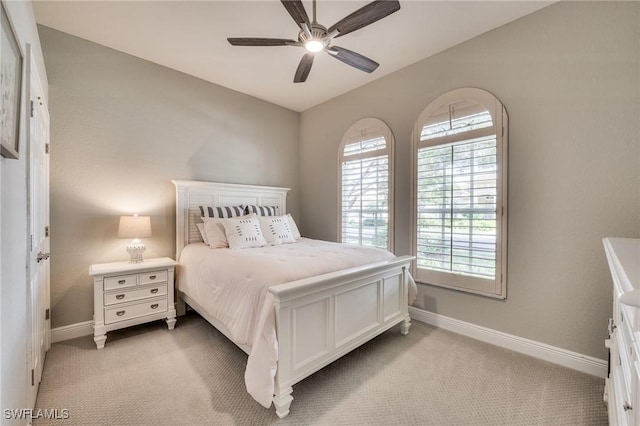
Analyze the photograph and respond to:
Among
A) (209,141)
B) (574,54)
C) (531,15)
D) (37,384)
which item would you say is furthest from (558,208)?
(37,384)

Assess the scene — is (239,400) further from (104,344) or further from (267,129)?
(267,129)

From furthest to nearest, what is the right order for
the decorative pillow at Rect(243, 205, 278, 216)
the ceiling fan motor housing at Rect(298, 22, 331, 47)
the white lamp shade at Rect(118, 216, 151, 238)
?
the decorative pillow at Rect(243, 205, 278, 216) → the white lamp shade at Rect(118, 216, 151, 238) → the ceiling fan motor housing at Rect(298, 22, 331, 47)

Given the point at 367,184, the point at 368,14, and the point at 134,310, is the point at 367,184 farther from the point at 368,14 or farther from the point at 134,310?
the point at 134,310

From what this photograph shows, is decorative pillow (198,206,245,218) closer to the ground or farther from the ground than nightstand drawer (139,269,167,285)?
farther from the ground

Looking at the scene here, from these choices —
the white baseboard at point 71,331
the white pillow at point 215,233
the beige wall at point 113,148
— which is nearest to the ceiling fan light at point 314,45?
the white pillow at point 215,233

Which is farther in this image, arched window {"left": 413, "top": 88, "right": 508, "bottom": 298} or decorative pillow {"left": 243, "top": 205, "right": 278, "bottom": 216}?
decorative pillow {"left": 243, "top": 205, "right": 278, "bottom": 216}

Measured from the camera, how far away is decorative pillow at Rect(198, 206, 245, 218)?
10.6 feet

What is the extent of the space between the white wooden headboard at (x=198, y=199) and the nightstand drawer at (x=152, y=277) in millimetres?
402

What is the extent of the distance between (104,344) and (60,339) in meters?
0.50

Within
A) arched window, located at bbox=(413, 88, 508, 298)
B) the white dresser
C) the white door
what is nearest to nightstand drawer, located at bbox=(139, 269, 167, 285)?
the white door

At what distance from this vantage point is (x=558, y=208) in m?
2.21

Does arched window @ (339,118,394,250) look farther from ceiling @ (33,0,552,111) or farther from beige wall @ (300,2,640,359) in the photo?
beige wall @ (300,2,640,359)

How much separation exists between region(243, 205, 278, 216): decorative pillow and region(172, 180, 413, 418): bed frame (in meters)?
0.78

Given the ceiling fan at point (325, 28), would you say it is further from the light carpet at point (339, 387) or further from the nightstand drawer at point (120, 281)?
the light carpet at point (339, 387)
